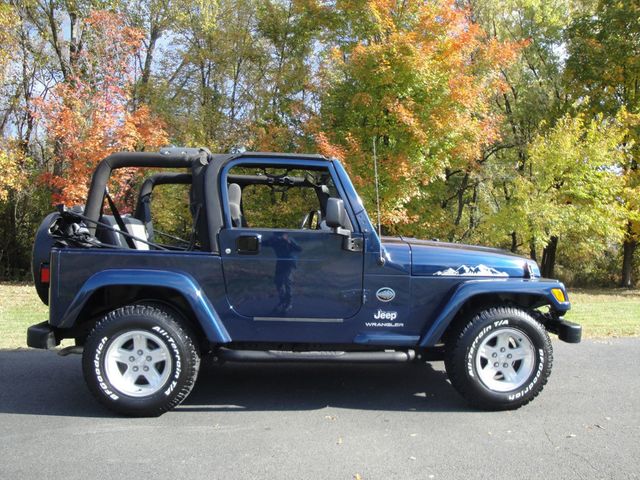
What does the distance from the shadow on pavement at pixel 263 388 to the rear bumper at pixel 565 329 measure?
1051mm

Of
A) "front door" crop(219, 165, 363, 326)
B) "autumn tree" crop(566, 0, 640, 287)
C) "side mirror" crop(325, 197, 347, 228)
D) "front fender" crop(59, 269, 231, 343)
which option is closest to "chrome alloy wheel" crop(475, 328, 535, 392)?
"front door" crop(219, 165, 363, 326)

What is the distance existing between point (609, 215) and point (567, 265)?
12.3m

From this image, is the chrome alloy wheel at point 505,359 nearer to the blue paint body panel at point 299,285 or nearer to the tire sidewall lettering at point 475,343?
the tire sidewall lettering at point 475,343

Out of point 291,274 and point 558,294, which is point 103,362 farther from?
point 558,294

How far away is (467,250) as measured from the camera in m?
4.80

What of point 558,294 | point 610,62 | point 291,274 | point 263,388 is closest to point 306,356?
point 291,274

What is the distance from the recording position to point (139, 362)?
4.36 m

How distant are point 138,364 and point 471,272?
2.85 meters

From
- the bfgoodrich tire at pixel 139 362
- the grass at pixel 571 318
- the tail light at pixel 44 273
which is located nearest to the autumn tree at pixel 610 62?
the grass at pixel 571 318

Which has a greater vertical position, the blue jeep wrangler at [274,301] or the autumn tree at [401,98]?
the autumn tree at [401,98]

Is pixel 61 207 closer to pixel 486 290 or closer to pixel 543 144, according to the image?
pixel 486 290

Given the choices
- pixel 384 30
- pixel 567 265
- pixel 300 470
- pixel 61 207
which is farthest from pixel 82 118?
pixel 567 265

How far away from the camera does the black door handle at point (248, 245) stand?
4.38 m

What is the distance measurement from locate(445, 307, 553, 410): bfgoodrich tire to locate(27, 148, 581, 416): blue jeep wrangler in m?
0.01
